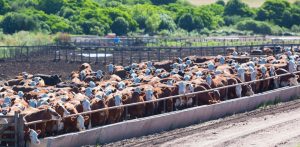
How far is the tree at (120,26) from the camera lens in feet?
324

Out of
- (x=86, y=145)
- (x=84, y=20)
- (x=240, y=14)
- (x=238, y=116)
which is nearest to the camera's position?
(x=86, y=145)

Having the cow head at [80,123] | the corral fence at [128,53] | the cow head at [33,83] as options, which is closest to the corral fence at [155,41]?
the corral fence at [128,53]

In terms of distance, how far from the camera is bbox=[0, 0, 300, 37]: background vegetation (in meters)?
94.3

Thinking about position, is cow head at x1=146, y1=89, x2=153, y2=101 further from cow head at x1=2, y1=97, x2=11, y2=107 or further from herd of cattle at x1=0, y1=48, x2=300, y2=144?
cow head at x1=2, y1=97, x2=11, y2=107

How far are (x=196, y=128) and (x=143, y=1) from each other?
105201mm

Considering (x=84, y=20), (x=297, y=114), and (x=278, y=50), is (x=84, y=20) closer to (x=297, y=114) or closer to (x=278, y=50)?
(x=278, y=50)

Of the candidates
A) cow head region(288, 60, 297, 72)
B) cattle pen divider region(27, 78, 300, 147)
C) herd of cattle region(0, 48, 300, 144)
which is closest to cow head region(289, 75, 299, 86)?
herd of cattle region(0, 48, 300, 144)

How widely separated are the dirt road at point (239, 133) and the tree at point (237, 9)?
301ft

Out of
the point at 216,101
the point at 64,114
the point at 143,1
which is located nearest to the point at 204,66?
the point at 216,101

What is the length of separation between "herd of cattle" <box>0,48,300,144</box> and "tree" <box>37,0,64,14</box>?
60.5 metres

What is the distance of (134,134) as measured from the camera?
27609mm

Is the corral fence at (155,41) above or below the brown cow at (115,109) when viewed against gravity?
below

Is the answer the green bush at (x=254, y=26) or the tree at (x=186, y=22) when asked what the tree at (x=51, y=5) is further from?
the green bush at (x=254, y=26)

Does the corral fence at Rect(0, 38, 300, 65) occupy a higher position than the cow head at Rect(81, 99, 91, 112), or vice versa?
the cow head at Rect(81, 99, 91, 112)
